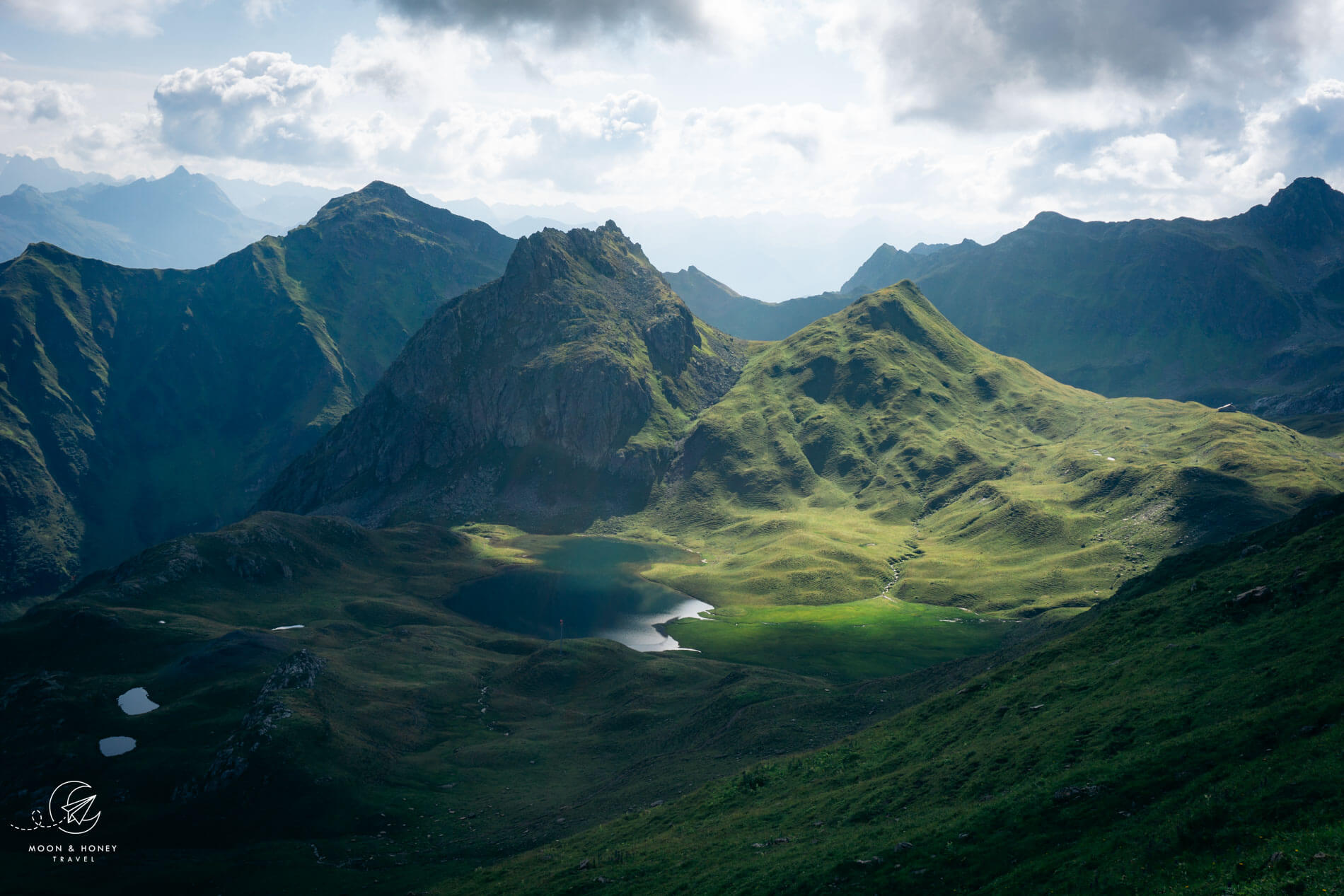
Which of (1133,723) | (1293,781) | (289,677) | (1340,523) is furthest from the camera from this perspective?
(289,677)

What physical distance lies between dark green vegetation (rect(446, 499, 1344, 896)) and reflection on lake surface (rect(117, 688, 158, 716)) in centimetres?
5859

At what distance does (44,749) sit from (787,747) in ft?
283

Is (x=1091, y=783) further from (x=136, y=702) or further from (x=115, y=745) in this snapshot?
(x=136, y=702)

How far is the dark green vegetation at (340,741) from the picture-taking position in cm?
7856

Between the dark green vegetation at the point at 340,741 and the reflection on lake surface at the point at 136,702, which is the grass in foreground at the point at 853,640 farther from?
the reflection on lake surface at the point at 136,702

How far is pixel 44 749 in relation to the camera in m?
91.1

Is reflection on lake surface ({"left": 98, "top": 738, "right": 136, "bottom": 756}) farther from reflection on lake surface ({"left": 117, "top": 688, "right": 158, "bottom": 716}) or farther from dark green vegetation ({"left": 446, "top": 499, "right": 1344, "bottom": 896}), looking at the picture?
dark green vegetation ({"left": 446, "top": 499, "right": 1344, "bottom": 896})

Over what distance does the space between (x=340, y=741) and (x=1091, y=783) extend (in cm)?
8664

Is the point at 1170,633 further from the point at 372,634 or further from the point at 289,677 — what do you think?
the point at 372,634

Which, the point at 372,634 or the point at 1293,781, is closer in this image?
the point at 1293,781

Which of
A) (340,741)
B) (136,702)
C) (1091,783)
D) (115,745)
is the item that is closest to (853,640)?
(340,741)

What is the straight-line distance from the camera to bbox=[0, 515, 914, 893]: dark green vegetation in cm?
7856

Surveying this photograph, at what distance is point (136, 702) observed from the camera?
346 feet

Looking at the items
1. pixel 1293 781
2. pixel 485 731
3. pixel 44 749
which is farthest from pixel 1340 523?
pixel 44 749
